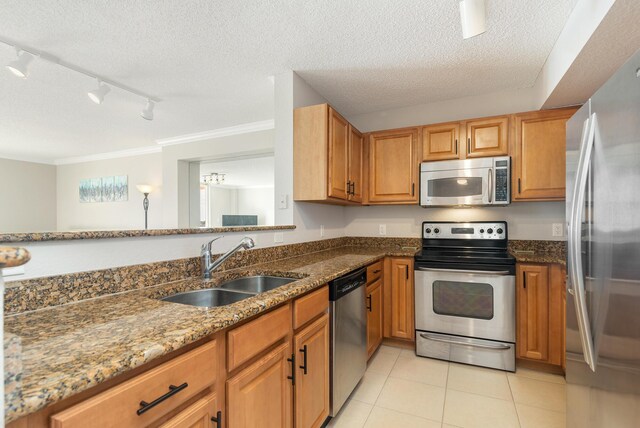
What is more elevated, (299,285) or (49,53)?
(49,53)

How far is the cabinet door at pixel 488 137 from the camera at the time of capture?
2.64 m

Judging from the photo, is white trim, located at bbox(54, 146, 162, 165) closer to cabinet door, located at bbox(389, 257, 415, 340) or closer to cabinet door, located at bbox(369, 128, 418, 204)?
cabinet door, located at bbox(369, 128, 418, 204)

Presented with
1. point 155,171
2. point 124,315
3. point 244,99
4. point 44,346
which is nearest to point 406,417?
point 124,315

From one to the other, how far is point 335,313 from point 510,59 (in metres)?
2.31

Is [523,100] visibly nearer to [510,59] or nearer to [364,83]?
[510,59]

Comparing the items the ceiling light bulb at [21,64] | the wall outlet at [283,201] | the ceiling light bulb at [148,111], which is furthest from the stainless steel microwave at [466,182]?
the ceiling light bulb at [21,64]

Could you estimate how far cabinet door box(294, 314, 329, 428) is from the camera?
Answer: 55.0 inches

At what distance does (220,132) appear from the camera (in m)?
4.34

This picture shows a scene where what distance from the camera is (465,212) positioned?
9.91ft

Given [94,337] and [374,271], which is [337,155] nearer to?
[374,271]

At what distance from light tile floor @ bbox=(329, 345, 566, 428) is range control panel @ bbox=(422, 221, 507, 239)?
1.13m

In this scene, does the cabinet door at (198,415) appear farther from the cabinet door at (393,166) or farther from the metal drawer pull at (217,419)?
the cabinet door at (393,166)

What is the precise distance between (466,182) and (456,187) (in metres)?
0.09

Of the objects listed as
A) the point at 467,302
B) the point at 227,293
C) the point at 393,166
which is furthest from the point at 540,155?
the point at 227,293
